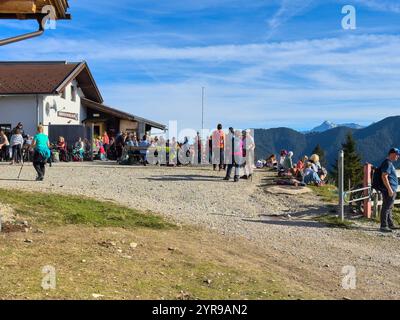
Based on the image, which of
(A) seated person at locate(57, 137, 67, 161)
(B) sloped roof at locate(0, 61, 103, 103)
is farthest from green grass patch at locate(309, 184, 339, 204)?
(B) sloped roof at locate(0, 61, 103, 103)

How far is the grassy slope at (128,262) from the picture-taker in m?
5.48

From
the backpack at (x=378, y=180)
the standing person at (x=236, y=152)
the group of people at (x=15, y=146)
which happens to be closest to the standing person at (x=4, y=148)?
the group of people at (x=15, y=146)

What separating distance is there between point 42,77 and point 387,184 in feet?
76.7

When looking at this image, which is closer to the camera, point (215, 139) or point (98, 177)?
point (98, 177)

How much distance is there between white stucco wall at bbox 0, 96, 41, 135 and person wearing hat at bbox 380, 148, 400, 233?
21.2 meters

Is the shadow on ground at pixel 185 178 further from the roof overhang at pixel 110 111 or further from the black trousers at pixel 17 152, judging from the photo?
the roof overhang at pixel 110 111

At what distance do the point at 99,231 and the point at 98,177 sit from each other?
8.78m

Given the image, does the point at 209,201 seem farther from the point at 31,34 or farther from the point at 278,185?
the point at 31,34

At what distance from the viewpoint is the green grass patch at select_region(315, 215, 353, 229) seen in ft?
36.2

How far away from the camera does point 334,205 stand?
13.3m

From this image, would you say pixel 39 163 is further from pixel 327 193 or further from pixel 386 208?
pixel 386 208

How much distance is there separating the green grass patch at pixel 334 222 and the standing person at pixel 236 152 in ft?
16.7
